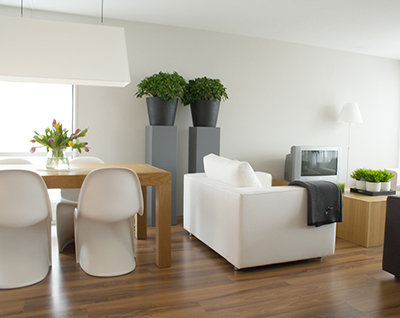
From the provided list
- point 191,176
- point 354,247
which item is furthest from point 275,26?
point 354,247

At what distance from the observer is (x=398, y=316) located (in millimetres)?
2242

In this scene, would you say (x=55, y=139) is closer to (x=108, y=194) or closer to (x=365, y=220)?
(x=108, y=194)

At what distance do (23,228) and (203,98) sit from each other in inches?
101

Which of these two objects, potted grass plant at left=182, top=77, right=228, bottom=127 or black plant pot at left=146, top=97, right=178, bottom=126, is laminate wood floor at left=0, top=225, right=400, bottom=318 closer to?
black plant pot at left=146, top=97, right=178, bottom=126

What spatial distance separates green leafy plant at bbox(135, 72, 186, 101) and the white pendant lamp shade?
113 cm

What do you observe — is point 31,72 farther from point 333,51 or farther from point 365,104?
point 365,104

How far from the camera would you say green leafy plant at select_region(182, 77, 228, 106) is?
4508 millimetres

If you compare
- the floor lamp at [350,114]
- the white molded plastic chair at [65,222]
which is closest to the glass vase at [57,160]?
the white molded plastic chair at [65,222]

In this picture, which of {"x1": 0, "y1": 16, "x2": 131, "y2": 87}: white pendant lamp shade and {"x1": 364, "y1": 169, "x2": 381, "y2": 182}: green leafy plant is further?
{"x1": 364, "y1": 169, "x2": 381, "y2": 182}: green leafy plant

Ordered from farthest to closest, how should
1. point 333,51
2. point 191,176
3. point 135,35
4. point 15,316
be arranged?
point 333,51
point 135,35
point 191,176
point 15,316

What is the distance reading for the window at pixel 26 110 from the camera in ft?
14.2

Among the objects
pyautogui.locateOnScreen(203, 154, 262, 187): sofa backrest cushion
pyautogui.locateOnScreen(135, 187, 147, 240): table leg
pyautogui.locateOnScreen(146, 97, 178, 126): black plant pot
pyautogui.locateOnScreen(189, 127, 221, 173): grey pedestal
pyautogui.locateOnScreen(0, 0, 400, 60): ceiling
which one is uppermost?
pyautogui.locateOnScreen(0, 0, 400, 60): ceiling

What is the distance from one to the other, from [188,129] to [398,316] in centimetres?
336

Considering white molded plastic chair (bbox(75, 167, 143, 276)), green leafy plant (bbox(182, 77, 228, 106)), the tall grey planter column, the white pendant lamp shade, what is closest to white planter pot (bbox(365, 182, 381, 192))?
green leafy plant (bbox(182, 77, 228, 106))
